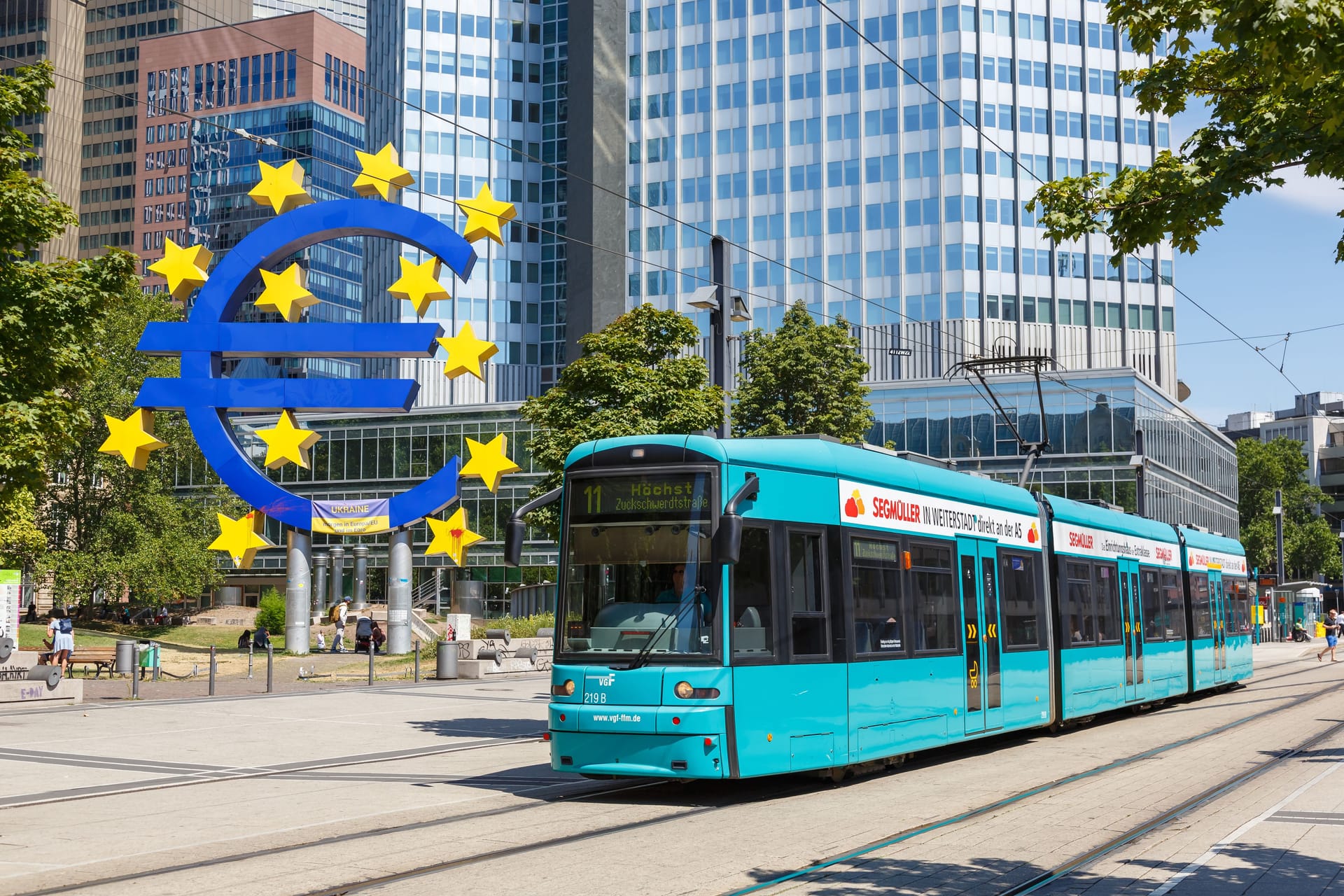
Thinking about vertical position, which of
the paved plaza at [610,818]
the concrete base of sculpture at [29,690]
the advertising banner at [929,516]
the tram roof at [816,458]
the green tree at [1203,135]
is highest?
the green tree at [1203,135]

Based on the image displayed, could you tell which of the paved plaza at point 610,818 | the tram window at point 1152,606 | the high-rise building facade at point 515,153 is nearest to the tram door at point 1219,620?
the tram window at point 1152,606

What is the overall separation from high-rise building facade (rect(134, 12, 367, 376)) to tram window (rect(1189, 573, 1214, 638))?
10912 cm

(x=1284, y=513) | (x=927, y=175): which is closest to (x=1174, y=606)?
(x=927, y=175)

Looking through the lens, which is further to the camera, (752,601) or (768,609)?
(768,609)

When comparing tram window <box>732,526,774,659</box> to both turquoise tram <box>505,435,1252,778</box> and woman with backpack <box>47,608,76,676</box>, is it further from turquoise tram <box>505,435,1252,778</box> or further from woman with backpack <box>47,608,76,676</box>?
woman with backpack <box>47,608,76,676</box>

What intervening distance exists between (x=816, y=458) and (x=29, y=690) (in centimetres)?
1732

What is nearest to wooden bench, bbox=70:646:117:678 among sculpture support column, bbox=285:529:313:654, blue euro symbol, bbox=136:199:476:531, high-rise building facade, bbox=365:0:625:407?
blue euro symbol, bbox=136:199:476:531

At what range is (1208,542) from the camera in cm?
2788

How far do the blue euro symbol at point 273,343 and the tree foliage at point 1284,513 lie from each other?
8247cm

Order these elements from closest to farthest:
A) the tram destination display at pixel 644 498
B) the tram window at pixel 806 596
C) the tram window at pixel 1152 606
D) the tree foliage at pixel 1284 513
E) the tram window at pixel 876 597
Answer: the tram destination display at pixel 644 498
the tram window at pixel 806 596
the tram window at pixel 876 597
the tram window at pixel 1152 606
the tree foliage at pixel 1284 513

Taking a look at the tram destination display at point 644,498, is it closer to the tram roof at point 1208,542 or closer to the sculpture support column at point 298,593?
the tram roof at point 1208,542

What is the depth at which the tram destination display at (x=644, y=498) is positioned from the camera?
1224 centimetres

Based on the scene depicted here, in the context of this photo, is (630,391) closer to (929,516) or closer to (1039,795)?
(929,516)

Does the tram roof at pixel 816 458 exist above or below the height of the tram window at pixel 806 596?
above
